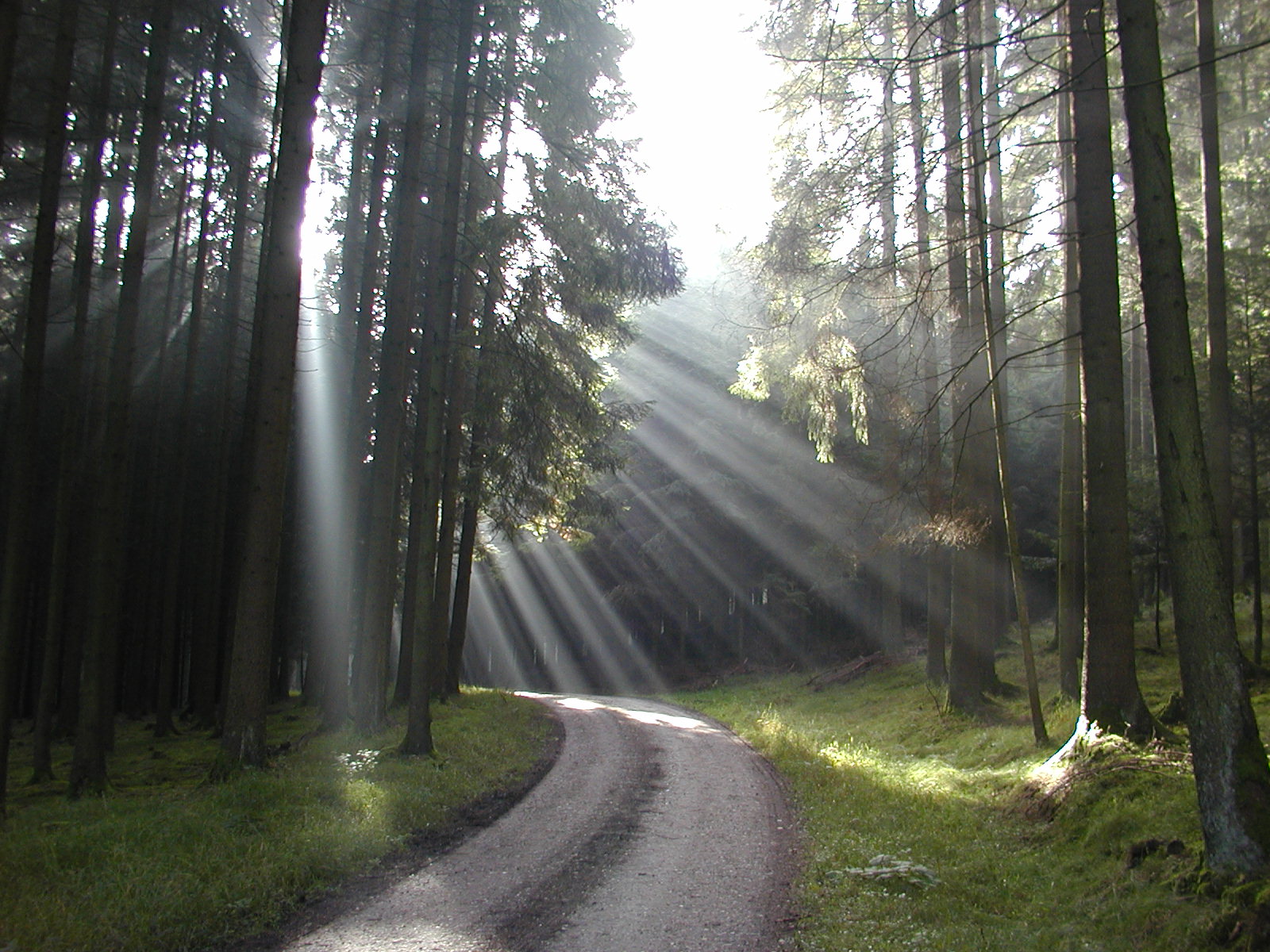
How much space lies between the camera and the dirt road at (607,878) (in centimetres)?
521

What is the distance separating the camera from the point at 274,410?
9.30 metres

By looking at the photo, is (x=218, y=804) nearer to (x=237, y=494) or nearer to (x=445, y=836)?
(x=445, y=836)

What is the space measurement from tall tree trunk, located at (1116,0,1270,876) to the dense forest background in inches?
1.1

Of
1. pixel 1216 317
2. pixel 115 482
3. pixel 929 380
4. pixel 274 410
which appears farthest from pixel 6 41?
pixel 1216 317

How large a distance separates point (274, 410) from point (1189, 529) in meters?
9.01

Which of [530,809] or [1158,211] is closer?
[1158,211]

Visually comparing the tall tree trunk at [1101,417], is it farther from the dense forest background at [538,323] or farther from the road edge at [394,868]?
the road edge at [394,868]

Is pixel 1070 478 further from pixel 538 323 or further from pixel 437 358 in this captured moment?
pixel 437 358

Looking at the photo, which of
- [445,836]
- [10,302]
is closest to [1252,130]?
[445,836]

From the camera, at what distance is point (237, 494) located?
60.6ft

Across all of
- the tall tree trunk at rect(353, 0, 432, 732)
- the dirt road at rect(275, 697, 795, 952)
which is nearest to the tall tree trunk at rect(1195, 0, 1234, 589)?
the dirt road at rect(275, 697, 795, 952)

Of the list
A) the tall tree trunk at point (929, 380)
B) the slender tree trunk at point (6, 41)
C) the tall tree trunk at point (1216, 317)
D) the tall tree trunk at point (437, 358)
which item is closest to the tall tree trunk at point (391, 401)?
the tall tree trunk at point (437, 358)

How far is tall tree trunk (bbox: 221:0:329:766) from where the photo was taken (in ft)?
30.1

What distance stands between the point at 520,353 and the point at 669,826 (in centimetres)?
934
